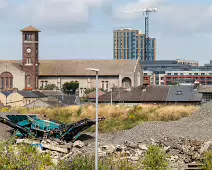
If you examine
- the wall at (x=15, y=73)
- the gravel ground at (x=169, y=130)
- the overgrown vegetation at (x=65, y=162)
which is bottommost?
the gravel ground at (x=169, y=130)

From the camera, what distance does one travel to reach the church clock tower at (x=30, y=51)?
10581cm

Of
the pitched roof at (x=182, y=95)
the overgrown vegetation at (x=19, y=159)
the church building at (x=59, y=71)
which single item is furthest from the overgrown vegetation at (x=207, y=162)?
the church building at (x=59, y=71)

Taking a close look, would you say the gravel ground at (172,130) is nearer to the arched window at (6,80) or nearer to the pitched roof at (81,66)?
the arched window at (6,80)

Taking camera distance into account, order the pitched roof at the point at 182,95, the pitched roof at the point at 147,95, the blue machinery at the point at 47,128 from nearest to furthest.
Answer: the blue machinery at the point at 47,128 < the pitched roof at the point at 182,95 < the pitched roof at the point at 147,95

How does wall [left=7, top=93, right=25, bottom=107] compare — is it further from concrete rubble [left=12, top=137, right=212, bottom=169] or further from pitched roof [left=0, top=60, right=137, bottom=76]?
concrete rubble [left=12, top=137, right=212, bottom=169]

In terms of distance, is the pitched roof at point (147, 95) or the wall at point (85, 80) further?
the wall at point (85, 80)

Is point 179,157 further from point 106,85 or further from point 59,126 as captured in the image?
point 106,85

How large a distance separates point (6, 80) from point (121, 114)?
196 ft

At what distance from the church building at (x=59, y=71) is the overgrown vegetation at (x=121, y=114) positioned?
5513cm

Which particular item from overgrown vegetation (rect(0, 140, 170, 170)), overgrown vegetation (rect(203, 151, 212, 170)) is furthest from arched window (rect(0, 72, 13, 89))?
overgrown vegetation (rect(203, 151, 212, 170))

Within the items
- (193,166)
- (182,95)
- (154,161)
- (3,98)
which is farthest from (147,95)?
(154,161)

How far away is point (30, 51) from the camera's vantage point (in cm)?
10650

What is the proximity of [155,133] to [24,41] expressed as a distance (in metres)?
72.5

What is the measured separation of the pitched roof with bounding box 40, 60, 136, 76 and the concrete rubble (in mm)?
73908
